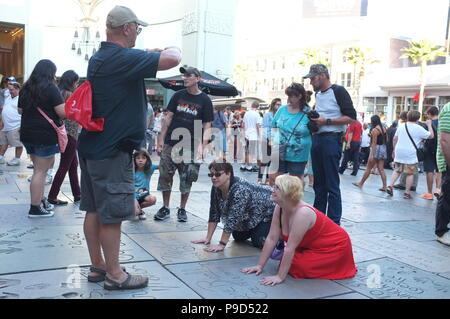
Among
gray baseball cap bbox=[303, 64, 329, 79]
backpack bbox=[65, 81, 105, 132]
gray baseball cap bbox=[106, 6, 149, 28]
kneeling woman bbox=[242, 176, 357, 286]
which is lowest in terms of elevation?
kneeling woman bbox=[242, 176, 357, 286]

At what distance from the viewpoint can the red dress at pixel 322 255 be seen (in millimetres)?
3604

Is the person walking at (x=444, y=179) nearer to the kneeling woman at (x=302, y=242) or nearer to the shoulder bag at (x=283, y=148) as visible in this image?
the shoulder bag at (x=283, y=148)

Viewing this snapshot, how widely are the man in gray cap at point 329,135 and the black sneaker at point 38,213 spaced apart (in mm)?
3104

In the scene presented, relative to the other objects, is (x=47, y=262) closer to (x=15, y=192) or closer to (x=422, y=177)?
(x=15, y=192)

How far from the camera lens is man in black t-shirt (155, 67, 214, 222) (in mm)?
5316

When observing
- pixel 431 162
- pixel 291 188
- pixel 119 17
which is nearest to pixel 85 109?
pixel 119 17

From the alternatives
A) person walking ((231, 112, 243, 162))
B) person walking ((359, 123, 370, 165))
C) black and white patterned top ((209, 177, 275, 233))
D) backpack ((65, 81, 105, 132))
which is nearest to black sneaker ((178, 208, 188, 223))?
black and white patterned top ((209, 177, 275, 233))

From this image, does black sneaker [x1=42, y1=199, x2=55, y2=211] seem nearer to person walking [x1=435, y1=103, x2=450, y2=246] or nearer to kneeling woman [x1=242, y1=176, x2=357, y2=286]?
kneeling woman [x1=242, y1=176, x2=357, y2=286]

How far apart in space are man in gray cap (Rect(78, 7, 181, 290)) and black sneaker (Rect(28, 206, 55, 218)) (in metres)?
2.50

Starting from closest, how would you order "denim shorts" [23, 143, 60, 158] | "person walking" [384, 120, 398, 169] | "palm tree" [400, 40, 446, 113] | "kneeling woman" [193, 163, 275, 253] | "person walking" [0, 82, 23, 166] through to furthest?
1. "kneeling woman" [193, 163, 275, 253]
2. "denim shorts" [23, 143, 60, 158]
3. "person walking" [0, 82, 23, 166]
4. "person walking" [384, 120, 398, 169]
5. "palm tree" [400, 40, 446, 113]

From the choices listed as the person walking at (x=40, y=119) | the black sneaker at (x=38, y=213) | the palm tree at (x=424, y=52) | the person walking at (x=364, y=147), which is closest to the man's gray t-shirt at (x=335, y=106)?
the person walking at (x=40, y=119)

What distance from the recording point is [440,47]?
4128 cm
